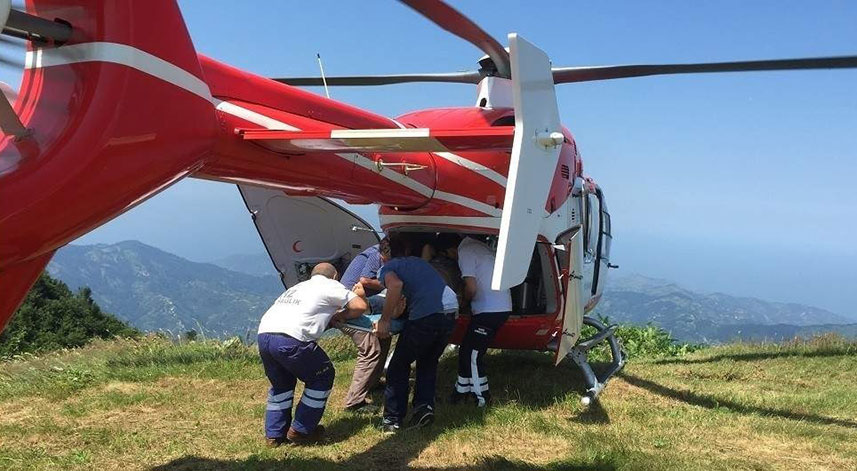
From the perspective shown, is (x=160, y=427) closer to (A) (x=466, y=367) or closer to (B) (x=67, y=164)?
(A) (x=466, y=367)

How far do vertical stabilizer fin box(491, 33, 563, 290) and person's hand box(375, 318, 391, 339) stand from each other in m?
2.05

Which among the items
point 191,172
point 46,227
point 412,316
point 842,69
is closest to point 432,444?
point 412,316

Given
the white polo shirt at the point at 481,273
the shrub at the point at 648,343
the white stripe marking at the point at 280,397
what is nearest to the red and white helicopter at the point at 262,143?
the white polo shirt at the point at 481,273

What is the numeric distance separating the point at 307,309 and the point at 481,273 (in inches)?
83.2

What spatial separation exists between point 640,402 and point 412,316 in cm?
302

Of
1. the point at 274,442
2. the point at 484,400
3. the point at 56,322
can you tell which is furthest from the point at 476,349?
the point at 56,322

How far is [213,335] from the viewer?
35.1ft

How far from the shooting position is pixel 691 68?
586 centimetres

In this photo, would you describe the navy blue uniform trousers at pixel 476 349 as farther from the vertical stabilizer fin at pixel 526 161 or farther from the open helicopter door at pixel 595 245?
the vertical stabilizer fin at pixel 526 161

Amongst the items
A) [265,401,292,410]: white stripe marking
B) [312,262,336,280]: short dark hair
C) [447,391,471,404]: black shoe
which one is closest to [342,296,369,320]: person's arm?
[312,262,336,280]: short dark hair

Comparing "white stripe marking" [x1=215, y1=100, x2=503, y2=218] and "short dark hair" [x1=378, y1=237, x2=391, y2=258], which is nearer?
"white stripe marking" [x1=215, y1=100, x2=503, y2=218]

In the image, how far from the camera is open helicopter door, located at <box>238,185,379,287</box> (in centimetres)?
763

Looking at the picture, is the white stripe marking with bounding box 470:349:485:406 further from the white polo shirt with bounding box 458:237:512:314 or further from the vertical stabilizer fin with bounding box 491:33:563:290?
the vertical stabilizer fin with bounding box 491:33:563:290

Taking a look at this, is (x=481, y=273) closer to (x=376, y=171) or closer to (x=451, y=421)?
(x=451, y=421)
